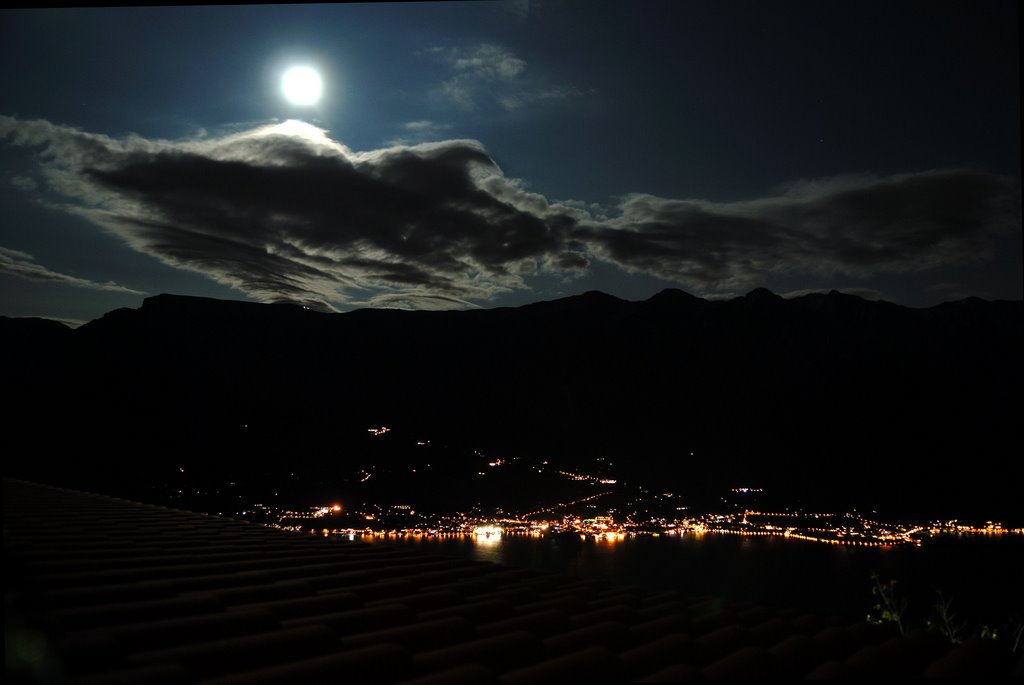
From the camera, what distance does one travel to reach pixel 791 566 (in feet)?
231

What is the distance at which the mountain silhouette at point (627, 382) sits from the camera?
81.6 metres

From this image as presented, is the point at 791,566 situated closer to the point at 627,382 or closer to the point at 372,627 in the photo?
the point at 627,382

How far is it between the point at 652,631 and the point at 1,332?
3315 inches

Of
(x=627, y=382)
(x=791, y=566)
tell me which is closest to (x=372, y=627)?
(x=791, y=566)

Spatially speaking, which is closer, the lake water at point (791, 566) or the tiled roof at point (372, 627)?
the tiled roof at point (372, 627)

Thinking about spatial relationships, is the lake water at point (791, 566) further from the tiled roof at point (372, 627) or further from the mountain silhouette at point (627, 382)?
the tiled roof at point (372, 627)

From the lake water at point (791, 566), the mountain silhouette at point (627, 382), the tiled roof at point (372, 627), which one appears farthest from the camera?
the mountain silhouette at point (627, 382)

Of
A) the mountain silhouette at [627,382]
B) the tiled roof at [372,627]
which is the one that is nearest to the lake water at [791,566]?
the mountain silhouette at [627,382]

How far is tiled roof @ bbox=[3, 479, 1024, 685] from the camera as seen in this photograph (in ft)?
6.99

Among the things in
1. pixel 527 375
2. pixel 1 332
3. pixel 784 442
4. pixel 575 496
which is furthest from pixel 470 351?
pixel 1 332

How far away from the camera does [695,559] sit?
241 ft

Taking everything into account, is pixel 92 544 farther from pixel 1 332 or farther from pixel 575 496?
pixel 575 496

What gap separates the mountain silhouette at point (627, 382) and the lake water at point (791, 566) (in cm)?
1392

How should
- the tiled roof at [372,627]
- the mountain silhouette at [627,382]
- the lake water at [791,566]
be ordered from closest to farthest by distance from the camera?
the tiled roof at [372,627] < the lake water at [791,566] < the mountain silhouette at [627,382]
